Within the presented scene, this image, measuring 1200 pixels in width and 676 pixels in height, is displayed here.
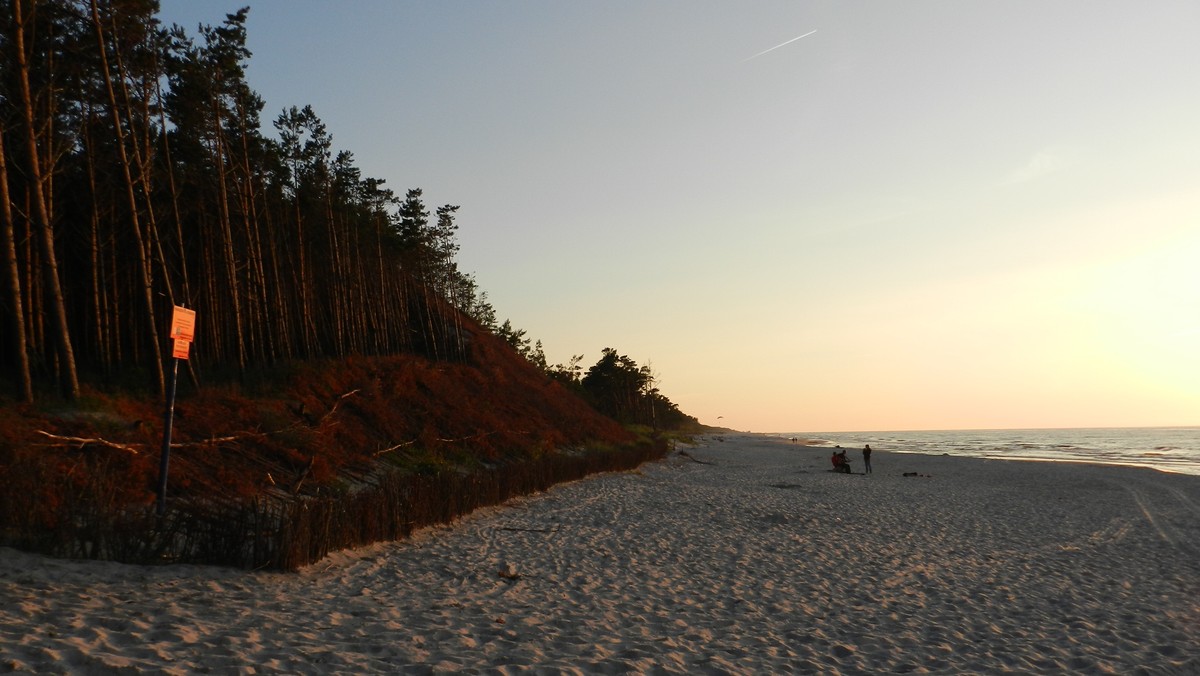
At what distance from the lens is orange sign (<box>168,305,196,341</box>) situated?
863cm

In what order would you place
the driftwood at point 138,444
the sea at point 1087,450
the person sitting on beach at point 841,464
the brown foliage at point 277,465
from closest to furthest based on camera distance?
the brown foliage at point 277,465
the driftwood at point 138,444
the person sitting on beach at point 841,464
the sea at point 1087,450

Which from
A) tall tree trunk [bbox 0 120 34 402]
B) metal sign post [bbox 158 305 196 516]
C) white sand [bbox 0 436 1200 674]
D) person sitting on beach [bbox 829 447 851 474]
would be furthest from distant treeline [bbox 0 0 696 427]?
person sitting on beach [bbox 829 447 851 474]

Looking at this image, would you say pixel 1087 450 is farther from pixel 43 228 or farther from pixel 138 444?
pixel 43 228

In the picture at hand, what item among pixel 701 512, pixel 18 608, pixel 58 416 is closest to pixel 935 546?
pixel 701 512

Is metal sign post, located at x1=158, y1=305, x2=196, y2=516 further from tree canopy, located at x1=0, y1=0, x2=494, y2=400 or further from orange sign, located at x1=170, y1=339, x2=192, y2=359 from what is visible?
tree canopy, located at x1=0, y1=0, x2=494, y2=400

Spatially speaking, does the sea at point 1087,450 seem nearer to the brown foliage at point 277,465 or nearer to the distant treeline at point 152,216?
the brown foliage at point 277,465

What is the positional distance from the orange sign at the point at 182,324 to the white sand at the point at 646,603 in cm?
286

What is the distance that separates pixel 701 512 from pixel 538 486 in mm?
4300

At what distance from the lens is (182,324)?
8.80 meters

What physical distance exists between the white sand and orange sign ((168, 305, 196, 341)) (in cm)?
286

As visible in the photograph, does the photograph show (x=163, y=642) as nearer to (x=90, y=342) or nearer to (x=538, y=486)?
(x=538, y=486)

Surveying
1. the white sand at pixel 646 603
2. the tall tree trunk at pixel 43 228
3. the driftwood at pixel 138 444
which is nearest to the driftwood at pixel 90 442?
the driftwood at pixel 138 444

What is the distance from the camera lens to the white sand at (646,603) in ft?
17.1

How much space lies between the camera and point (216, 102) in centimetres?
2041
